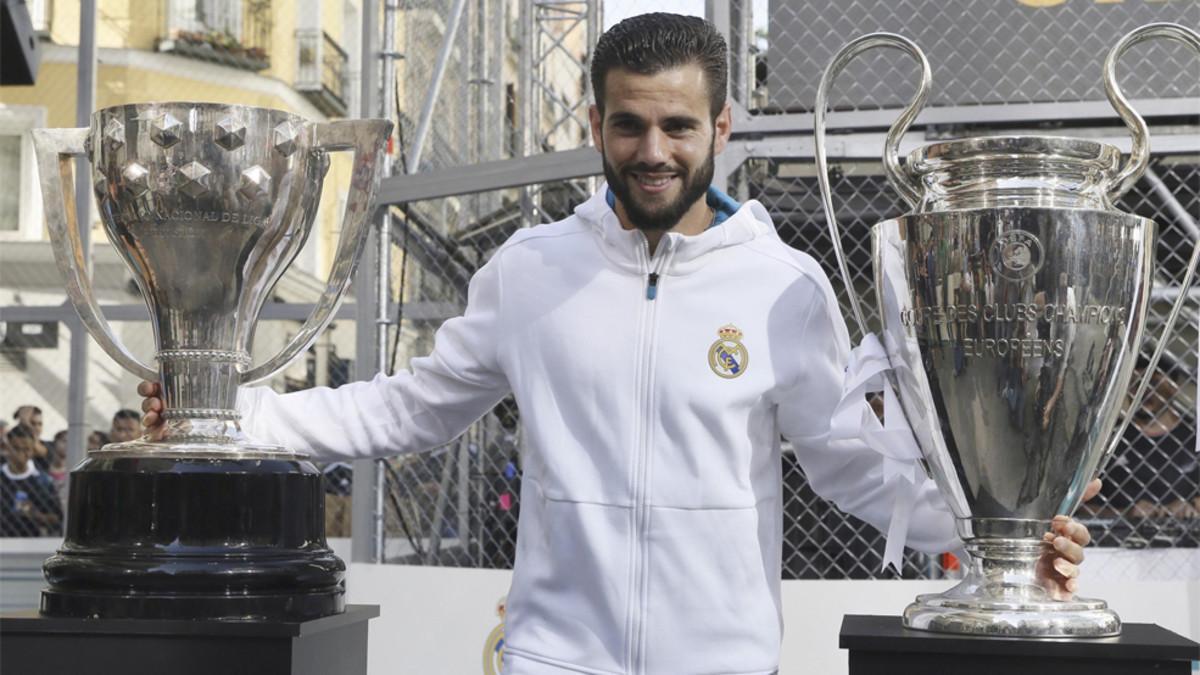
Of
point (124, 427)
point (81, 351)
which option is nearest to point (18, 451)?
point (81, 351)

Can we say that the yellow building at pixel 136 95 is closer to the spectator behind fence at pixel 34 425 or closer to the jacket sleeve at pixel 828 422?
the spectator behind fence at pixel 34 425

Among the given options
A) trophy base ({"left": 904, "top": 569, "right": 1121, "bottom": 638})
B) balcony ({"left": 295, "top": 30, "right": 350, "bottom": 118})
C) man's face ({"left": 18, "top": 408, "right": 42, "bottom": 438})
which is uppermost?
balcony ({"left": 295, "top": 30, "right": 350, "bottom": 118})

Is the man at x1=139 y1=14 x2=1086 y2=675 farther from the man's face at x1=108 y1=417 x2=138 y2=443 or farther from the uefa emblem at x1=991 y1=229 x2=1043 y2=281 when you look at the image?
the man's face at x1=108 y1=417 x2=138 y2=443

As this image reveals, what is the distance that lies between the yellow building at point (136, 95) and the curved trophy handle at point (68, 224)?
7.03 meters

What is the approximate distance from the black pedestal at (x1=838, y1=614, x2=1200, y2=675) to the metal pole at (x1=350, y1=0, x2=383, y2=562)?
3.58 meters

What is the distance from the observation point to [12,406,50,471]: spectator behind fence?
8.49 meters

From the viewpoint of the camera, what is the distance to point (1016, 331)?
183 centimetres

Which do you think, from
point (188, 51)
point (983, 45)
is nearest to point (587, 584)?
point (983, 45)

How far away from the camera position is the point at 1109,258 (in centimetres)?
183

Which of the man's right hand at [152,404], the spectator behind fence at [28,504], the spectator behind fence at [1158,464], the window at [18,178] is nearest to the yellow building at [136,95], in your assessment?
the window at [18,178]

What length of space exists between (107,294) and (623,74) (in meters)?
8.46

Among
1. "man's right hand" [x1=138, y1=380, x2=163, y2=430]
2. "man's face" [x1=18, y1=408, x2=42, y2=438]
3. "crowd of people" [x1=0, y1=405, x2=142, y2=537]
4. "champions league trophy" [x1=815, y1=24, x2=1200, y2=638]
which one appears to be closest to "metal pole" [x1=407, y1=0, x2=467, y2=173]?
"crowd of people" [x1=0, y1=405, x2=142, y2=537]

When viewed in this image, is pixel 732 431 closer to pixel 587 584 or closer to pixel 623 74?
pixel 587 584

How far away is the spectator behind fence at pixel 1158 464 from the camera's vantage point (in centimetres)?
520
